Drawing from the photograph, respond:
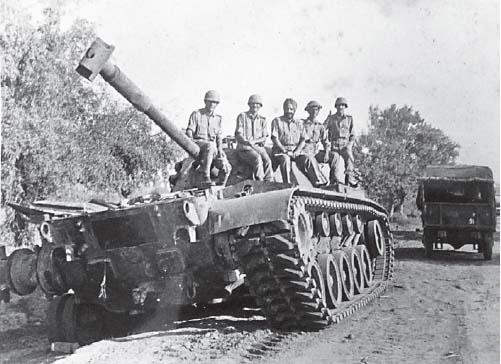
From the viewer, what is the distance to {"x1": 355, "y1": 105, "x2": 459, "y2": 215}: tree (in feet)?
110

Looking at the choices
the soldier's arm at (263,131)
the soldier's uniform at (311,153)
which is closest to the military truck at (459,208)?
the soldier's uniform at (311,153)

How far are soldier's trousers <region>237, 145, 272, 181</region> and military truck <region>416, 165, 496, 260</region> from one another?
26.8 ft

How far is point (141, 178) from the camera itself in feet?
72.8

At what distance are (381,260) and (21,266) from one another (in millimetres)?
7485

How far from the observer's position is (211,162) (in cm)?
923

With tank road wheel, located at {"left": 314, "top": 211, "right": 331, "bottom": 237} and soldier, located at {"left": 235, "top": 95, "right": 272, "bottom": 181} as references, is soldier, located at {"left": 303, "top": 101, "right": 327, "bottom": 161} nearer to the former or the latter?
soldier, located at {"left": 235, "top": 95, "right": 272, "bottom": 181}

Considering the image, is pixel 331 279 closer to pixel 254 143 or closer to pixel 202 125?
pixel 254 143

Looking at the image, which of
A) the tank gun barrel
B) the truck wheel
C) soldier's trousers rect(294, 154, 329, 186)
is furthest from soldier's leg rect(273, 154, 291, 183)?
the truck wheel

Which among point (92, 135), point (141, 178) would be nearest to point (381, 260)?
point (92, 135)

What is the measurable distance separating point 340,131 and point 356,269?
2752 millimetres

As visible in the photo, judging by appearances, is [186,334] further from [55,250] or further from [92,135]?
[92,135]

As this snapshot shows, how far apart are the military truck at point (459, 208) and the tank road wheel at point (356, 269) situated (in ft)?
20.0

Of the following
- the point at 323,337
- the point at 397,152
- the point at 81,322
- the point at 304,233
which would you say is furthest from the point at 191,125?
A: the point at 397,152

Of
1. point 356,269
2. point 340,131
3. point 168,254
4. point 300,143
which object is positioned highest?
point 340,131
